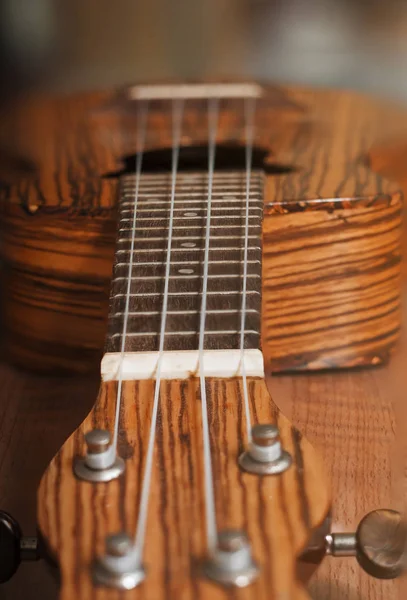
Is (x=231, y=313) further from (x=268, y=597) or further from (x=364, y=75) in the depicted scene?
(x=364, y=75)

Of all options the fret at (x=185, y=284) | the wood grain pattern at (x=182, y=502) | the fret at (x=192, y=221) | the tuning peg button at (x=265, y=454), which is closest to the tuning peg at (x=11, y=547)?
the wood grain pattern at (x=182, y=502)

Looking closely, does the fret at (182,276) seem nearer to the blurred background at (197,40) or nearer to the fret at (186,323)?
the fret at (186,323)

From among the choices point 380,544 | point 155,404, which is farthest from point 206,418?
point 380,544

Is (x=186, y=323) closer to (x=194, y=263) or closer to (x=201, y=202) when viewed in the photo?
(x=194, y=263)

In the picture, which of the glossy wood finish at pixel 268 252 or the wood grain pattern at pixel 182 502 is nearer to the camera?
the wood grain pattern at pixel 182 502

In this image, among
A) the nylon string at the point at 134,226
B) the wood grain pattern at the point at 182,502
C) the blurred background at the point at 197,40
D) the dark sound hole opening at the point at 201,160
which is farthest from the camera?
the blurred background at the point at 197,40

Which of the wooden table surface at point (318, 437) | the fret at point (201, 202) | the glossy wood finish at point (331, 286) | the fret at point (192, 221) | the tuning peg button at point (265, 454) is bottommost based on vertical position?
the wooden table surface at point (318, 437)

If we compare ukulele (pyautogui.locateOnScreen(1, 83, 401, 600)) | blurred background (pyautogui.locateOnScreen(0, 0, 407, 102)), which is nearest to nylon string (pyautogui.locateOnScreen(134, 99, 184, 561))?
ukulele (pyautogui.locateOnScreen(1, 83, 401, 600))

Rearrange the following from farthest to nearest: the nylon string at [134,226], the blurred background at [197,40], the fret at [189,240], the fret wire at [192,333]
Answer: the blurred background at [197,40], the fret at [189,240], the fret wire at [192,333], the nylon string at [134,226]
